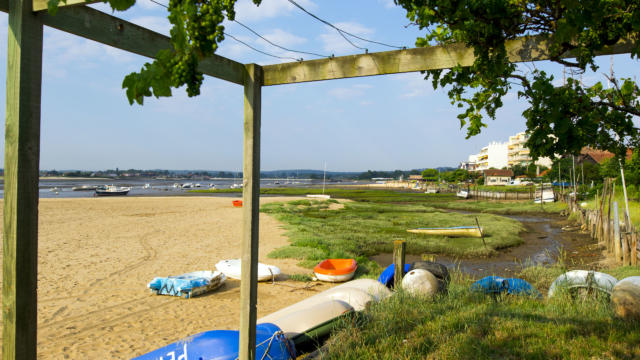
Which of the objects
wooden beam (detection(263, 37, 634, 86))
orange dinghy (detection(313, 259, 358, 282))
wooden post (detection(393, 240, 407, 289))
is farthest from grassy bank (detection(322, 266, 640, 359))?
orange dinghy (detection(313, 259, 358, 282))

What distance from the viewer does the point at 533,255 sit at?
17.3m

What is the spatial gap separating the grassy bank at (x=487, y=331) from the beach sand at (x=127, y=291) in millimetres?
3693

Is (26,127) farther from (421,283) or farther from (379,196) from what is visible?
(379,196)

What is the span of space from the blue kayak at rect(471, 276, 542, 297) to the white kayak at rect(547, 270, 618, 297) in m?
0.52

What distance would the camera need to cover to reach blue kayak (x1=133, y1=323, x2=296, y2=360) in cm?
453

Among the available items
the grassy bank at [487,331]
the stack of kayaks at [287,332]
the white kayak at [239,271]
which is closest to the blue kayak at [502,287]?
the grassy bank at [487,331]

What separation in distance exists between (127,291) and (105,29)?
8564 mm

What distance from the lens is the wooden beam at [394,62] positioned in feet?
10.9

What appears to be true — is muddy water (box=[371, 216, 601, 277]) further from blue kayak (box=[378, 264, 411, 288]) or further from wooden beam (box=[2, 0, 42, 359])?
wooden beam (box=[2, 0, 42, 359])

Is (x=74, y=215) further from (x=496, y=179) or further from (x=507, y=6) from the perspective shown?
(x=496, y=179)

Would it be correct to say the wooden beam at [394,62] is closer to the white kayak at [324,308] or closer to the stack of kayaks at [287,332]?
the stack of kayaks at [287,332]

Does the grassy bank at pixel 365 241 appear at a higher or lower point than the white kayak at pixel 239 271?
lower

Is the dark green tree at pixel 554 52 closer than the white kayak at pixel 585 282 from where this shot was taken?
Yes

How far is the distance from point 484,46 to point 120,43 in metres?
2.73
